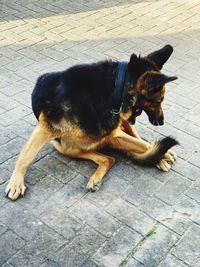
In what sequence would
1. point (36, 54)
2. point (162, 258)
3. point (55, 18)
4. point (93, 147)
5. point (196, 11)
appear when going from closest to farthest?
1. point (162, 258)
2. point (93, 147)
3. point (36, 54)
4. point (55, 18)
5. point (196, 11)

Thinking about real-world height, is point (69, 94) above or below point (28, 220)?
above

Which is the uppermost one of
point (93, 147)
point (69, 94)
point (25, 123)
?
point (69, 94)

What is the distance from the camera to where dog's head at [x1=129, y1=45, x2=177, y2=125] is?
11.2 feet

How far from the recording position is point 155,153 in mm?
4250

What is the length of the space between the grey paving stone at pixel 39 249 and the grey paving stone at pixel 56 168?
32.0 inches

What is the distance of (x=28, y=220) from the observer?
12.0 feet

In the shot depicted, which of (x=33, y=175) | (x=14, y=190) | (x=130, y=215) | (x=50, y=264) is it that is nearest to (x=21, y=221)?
(x=14, y=190)

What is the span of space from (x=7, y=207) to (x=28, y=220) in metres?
0.30

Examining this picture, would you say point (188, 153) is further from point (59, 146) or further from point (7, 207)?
point (7, 207)

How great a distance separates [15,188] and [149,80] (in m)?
1.89

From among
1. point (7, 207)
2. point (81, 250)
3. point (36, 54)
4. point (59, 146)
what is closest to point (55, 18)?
point (36, 54)

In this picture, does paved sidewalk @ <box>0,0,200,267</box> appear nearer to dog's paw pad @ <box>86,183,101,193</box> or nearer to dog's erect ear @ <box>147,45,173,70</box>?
dog's paw pad @ <box>86,183,101,193</box>

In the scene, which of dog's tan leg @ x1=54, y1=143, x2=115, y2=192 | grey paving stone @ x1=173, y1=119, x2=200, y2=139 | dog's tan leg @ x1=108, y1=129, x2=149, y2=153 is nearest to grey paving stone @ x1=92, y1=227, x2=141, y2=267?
dog's tan leg @ x1=54, y1=143, x2=115, y2=192

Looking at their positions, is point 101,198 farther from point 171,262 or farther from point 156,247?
point 171,262
